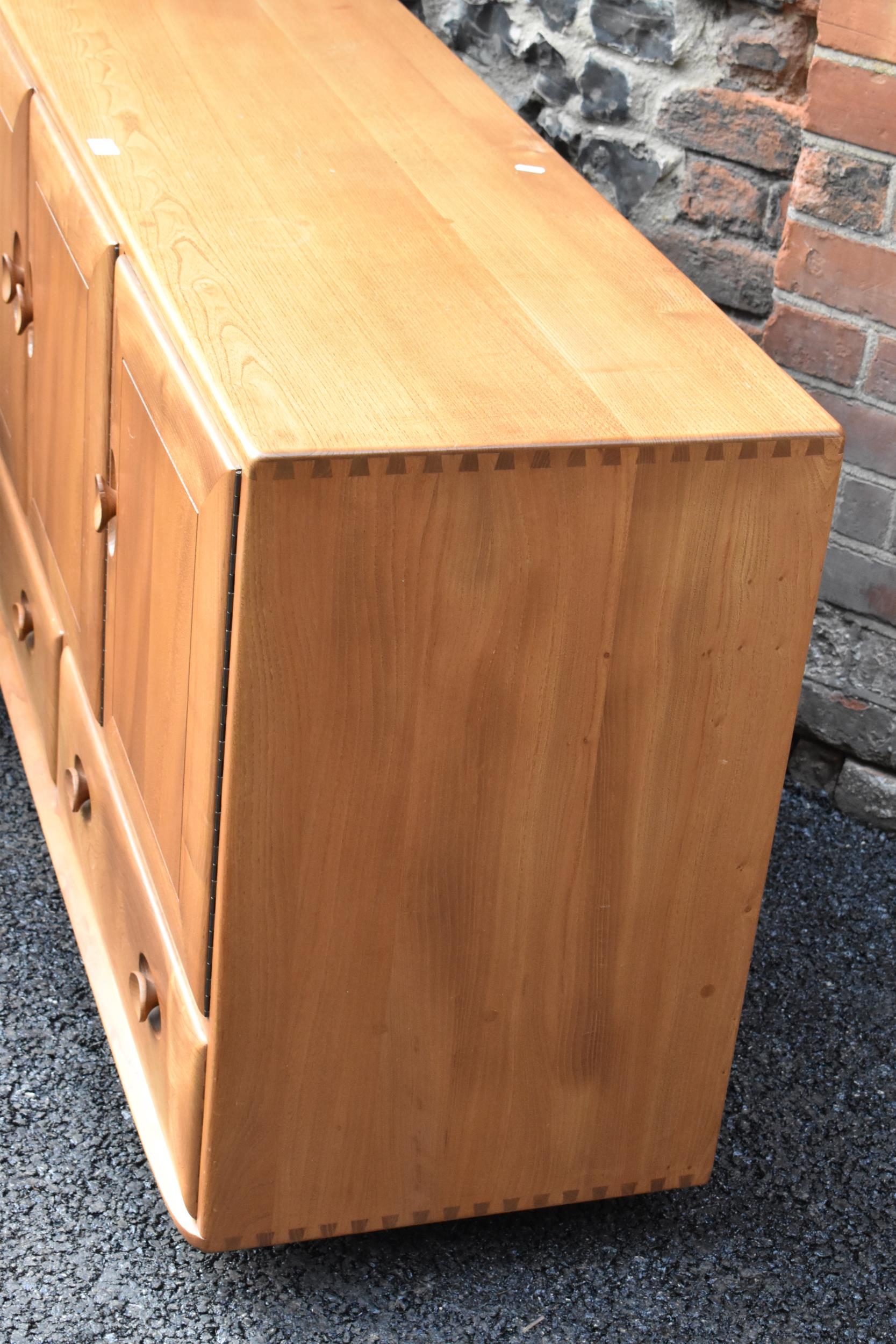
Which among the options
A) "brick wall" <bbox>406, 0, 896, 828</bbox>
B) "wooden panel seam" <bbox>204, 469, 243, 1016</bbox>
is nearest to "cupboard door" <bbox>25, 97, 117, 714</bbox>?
"wooden panel seam" <bbox>204, 469, 243, 1016</bbox>

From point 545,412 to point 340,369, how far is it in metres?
0.18

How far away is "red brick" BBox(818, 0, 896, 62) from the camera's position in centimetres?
195

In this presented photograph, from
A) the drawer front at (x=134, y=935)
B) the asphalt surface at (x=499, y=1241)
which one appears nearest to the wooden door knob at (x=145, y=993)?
the drawer front at (x=134, y=935)

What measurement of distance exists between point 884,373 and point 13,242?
1.17 metres

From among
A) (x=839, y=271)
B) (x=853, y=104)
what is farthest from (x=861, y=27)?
(x=839, y=271)

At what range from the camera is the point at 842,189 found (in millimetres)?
2076

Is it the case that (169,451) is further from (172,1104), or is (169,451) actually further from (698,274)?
(698,274)

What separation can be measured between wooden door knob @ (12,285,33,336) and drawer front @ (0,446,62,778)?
29 centimetres

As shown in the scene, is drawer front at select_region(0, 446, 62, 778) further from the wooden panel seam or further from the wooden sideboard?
the wooden panel seam

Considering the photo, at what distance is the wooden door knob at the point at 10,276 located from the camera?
2023 mm

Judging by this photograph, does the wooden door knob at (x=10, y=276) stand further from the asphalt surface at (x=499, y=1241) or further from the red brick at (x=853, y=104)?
the red brick at (x=853, y=104)

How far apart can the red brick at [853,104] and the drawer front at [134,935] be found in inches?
47.5

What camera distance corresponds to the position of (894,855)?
93.5 inches

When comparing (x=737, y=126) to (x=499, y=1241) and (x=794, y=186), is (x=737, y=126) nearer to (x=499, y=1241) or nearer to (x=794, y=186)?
(x=794, y=186)
